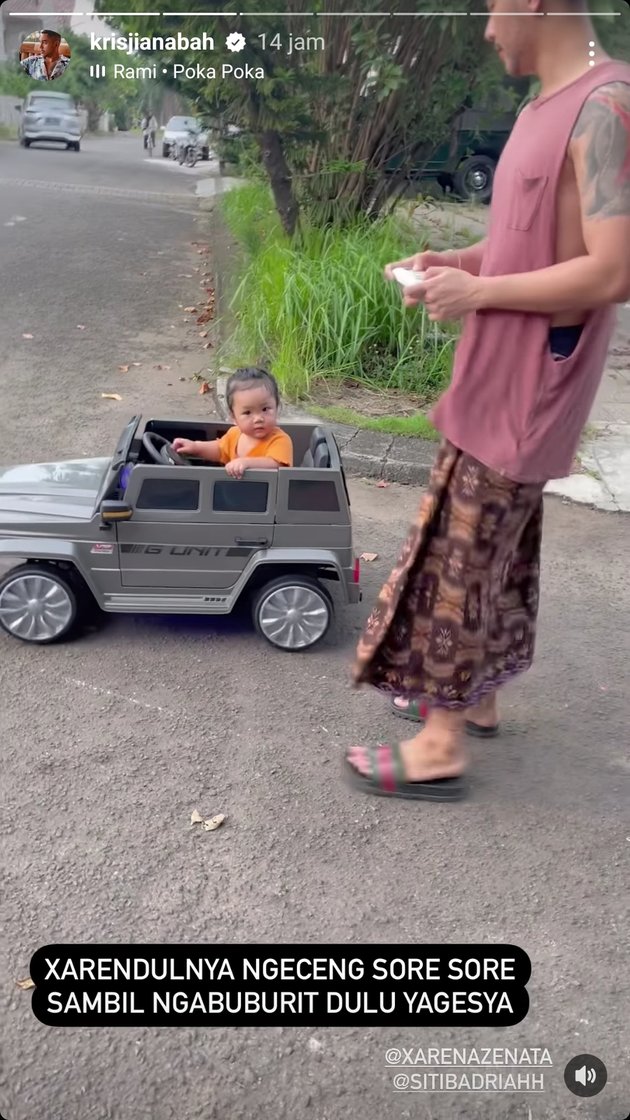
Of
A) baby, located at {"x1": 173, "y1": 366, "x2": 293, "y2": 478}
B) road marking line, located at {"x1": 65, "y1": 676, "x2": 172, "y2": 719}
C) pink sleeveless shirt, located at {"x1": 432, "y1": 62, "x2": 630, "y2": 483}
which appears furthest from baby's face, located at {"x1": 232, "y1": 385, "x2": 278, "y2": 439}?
pink sleeveless shirt, located at {"x1": 432, "y1": 62, "x2": 630, "y2": 483}

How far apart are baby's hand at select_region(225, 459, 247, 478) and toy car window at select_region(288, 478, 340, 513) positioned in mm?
176

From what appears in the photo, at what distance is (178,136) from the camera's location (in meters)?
13.7

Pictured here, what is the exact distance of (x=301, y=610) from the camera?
3.38 metres

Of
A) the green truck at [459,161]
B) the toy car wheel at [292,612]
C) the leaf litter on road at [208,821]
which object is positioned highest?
the green truck at [459,161]

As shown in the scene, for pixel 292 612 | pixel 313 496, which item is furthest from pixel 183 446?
pixel 292 612

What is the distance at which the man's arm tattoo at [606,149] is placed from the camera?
1849mm

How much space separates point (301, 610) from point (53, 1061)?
180 centimetres

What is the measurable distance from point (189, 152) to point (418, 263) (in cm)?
1441

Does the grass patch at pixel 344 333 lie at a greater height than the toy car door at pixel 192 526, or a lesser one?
greater

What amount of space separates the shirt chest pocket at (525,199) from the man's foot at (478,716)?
1444 mm

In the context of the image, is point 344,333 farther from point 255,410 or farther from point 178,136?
point 178,136

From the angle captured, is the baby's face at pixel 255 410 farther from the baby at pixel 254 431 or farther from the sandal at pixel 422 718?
the sandal at pixel 422 718

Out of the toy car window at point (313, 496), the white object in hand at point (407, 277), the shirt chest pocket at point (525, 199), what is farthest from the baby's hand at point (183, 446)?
the shirt chest pocket at point (525, 199)

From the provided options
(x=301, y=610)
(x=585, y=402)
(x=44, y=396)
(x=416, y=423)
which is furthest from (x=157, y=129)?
(x=585, y=402)
